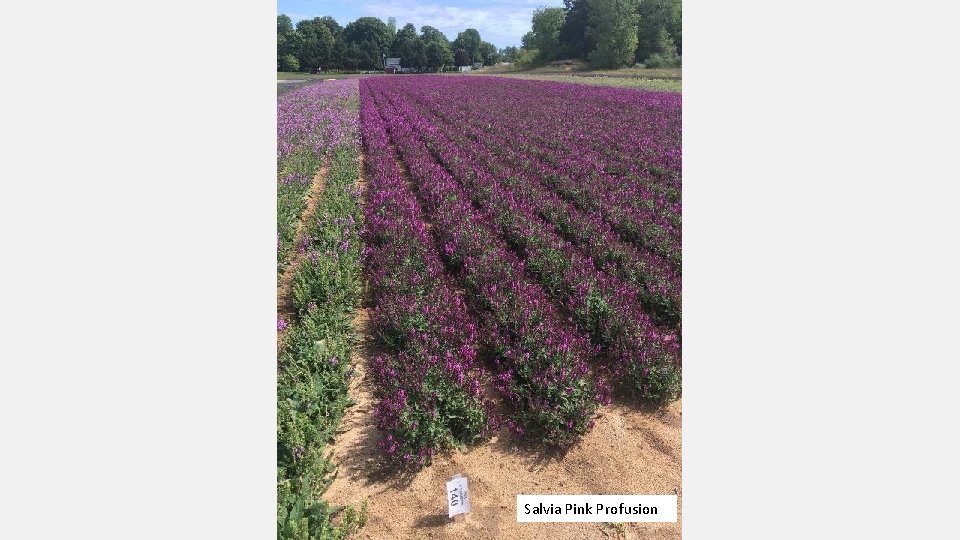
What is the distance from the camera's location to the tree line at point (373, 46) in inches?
203

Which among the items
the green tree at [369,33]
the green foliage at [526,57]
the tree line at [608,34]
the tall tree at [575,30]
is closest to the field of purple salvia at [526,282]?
the tree line at [608,34]

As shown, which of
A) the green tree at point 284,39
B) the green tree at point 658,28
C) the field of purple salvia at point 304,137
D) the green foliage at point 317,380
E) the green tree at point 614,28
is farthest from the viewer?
Answer: the field of purple salvia at point 304,137

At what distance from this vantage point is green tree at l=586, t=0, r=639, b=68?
603 centimetres

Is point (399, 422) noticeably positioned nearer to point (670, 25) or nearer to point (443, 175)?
point (670, 25)

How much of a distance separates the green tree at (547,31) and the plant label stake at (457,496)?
3875 millimetres

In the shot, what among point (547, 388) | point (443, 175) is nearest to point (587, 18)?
point (547, 388)

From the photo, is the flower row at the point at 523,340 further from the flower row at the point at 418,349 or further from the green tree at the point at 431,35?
the green tree at the point at 431,35

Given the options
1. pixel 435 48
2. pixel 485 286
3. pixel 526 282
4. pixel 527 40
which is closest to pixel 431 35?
pixel 435 48

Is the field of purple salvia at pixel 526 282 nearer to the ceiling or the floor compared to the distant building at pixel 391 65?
nearer to the floor

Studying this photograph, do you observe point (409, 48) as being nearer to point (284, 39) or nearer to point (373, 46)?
point (373, 46)

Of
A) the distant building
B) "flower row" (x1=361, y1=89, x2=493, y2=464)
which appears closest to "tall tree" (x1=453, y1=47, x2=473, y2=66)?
the distant building

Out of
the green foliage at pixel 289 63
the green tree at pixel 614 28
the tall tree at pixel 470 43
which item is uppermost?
the green tree at pixel 614 28

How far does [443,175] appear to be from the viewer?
10555mm

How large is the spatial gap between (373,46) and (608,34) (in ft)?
8.61
